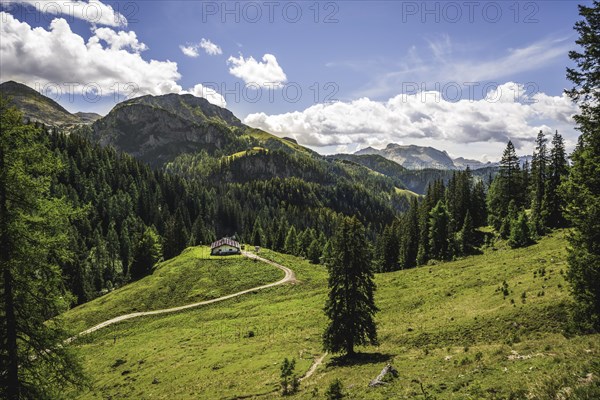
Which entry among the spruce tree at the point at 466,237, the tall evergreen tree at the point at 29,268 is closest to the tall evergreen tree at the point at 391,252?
the spruce tree at the point at 466,237

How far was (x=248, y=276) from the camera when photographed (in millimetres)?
90312

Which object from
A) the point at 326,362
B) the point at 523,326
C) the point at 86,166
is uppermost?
the point at 86,166

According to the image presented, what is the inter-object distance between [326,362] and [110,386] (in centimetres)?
2359

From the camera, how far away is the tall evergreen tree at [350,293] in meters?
32.9

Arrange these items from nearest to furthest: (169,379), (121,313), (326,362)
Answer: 1. (326,362)
2. (169,379)
3. (121,313)

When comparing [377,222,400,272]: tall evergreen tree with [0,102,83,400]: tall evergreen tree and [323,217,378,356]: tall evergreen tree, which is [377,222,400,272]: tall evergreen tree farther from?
[0,102,83,400]: tall evergreen tree

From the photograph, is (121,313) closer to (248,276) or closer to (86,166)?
(248,276)

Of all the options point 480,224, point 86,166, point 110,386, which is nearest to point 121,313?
point 110,386

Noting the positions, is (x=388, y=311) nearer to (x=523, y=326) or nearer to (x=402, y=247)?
(x=523, y=326)

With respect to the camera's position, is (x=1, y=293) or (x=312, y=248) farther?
(x=312, y=248)

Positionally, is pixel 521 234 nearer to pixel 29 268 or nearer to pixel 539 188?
pixel 539 188

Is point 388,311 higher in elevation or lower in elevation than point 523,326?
lower

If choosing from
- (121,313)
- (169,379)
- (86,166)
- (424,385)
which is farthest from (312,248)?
(86,166)

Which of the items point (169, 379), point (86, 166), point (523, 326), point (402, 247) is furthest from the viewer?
point (86, 166)
